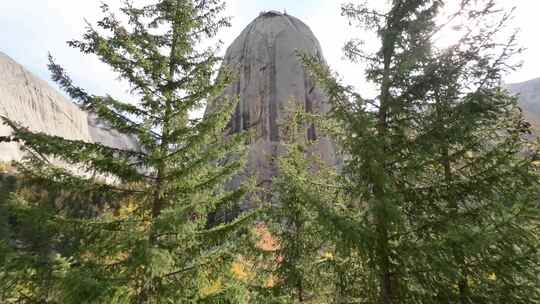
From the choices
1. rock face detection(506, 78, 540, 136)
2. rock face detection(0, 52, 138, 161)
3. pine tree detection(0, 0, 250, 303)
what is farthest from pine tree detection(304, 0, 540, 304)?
rock face detection(506, 78, 540, 136)

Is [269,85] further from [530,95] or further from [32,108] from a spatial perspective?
[530,95]

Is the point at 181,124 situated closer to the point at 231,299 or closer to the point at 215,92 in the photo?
the point at 215,92

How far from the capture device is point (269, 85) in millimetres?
30547

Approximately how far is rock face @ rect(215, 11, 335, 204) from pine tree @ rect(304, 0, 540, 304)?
21.5 m

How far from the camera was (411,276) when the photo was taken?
4199mm

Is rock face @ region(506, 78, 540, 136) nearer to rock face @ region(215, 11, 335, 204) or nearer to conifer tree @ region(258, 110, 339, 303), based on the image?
rock face @ region(215, 11, 335, 204)

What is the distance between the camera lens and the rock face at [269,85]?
92.5 feet

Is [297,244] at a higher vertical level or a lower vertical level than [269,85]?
lower

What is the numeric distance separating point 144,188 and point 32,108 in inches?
976

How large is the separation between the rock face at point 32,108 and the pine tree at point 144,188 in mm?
16614

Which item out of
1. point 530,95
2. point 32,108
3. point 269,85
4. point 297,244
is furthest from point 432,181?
point 530,95

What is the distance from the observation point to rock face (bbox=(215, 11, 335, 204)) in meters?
28.2

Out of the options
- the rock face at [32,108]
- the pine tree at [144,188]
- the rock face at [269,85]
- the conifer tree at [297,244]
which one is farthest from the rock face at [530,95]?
the pine tree at [144,188]

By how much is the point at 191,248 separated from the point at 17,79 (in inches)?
1047
